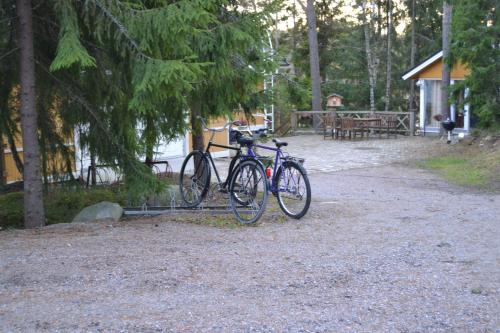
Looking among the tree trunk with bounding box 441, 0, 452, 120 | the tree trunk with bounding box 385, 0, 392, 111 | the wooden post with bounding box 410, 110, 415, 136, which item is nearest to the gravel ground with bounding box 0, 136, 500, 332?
the tree trunk with bounding box 441, 0, 452, 120

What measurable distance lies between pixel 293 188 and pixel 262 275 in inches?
111

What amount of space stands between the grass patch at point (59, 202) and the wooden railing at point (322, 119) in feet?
63.2

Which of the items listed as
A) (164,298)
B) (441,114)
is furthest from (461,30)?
(164,298)

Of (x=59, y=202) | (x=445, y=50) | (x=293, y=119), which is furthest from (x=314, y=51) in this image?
(x=59, y=202)

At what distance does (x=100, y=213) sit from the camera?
858cm

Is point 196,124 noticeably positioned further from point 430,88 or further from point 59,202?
point 430,88

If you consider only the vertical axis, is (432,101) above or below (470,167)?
above

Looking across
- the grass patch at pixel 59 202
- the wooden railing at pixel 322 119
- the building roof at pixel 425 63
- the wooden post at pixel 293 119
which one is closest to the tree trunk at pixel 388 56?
the wooden railing at pixel 322 119

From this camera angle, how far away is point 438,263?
576 centimetres

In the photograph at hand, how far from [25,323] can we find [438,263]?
3.52 meters

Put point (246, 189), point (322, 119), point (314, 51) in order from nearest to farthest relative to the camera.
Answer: point (246, 189), point (322, 119), point (314, 51)

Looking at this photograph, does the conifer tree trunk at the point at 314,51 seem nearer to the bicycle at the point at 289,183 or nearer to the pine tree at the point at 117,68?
the pine tree at the point at 117,68

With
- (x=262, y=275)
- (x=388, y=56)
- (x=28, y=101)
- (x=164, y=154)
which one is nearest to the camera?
(x=262, y=275)

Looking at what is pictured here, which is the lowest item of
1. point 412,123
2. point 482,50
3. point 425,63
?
point 412,123
